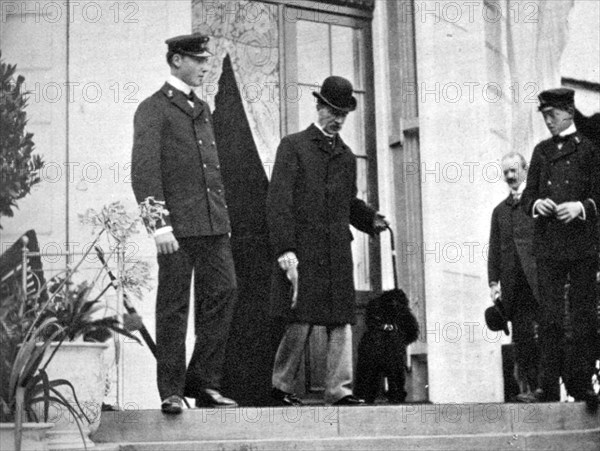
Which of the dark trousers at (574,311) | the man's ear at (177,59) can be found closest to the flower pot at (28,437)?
the man's ear at (177,59)

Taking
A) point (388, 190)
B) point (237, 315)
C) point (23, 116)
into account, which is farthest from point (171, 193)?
point (388, 190)

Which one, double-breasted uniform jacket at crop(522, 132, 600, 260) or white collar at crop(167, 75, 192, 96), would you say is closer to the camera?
white collar at crop(167, 75, 192, 96)

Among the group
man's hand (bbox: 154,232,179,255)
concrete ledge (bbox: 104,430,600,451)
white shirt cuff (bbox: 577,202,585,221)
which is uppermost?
white shirt cuff (bbox: 577,202,585,221)

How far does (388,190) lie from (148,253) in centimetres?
243

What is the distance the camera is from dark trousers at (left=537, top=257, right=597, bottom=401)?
26.8 ft

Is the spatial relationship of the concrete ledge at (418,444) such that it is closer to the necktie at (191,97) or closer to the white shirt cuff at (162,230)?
the white shirt cuff at (162,230)

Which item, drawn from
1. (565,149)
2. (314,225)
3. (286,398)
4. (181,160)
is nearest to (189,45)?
(181,160)

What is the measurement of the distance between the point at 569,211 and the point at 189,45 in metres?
2.44

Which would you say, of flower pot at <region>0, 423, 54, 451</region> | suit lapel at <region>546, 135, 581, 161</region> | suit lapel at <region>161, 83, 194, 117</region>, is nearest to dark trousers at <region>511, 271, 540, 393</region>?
suit lapel at <region>546, 135, 581, 161</region>

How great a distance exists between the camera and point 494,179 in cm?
1094

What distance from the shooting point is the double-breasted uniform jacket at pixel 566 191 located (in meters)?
8.20

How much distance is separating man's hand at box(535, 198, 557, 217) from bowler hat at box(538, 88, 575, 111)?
632mm

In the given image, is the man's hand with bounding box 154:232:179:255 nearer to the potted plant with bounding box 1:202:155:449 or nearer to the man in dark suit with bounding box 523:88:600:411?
the potted plant with bounding box 1:202:155:449

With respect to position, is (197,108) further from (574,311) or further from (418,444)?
(574,311)
